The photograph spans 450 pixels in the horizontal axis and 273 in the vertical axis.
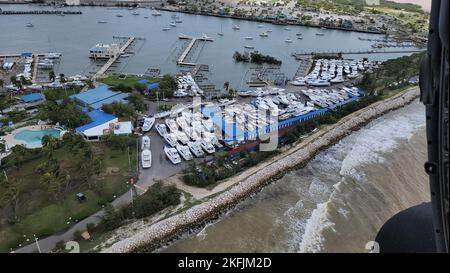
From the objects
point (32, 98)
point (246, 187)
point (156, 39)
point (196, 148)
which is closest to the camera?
point (246, 187)

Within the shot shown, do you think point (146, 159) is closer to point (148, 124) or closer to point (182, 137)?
point (182, 137)

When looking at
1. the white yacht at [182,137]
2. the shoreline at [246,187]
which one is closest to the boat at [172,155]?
the white yacht at [182,137]

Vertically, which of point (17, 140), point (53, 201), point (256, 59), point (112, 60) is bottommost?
point (53, 201)

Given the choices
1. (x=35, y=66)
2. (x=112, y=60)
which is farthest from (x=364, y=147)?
(x=35, y=66)

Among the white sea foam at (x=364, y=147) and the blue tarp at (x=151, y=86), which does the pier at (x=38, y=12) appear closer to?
the blue tarp at (x=151, y=86)

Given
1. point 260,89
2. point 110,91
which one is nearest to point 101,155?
point 110,91

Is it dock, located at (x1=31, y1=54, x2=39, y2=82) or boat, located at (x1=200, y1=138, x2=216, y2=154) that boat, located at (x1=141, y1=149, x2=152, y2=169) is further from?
dock, located at (x1=31, y1=54, x2=39, y2=82)

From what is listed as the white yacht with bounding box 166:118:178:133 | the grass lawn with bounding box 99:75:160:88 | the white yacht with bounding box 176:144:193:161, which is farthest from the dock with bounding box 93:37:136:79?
the white yacht with bounding box 176:144:193:161
